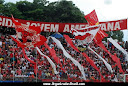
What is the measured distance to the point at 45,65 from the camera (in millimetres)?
29422

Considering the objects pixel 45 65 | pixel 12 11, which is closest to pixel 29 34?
pixel 45 65

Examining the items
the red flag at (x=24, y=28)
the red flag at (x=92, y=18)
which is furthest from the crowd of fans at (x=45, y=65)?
the red flag at (x=92, y=18)

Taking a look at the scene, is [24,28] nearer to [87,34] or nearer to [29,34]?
[29,34]

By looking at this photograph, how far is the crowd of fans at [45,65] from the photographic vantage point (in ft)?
87.1

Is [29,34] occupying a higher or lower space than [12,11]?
lower

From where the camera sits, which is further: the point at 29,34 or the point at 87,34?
the point at 87,34

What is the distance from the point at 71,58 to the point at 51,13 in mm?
19030

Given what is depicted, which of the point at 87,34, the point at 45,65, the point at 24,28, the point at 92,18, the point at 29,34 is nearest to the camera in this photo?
the point at 24,28

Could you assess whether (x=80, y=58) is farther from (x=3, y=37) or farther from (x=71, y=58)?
(x=3, y=37)

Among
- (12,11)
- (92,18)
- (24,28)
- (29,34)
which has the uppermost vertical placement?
(12,11)

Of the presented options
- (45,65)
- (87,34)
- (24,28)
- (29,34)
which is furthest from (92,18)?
(24,28)

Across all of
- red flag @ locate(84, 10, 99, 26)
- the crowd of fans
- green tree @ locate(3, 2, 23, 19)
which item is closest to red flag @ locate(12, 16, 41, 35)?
the crowd of fans

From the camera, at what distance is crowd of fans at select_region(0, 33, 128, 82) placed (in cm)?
2655

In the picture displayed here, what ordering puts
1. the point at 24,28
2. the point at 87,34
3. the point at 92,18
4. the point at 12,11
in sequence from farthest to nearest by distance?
the point at 12,11 → the point at 92,18 → the point at 87,34 → the point at 24,28
